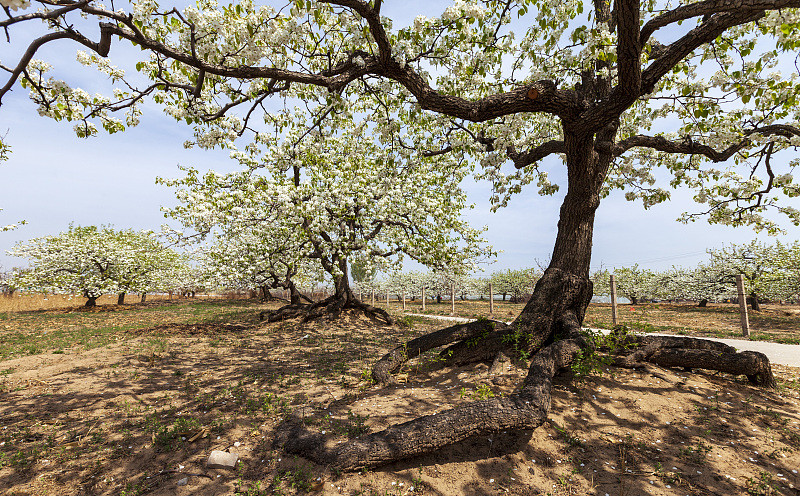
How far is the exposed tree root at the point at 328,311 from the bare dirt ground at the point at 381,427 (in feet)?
24.3

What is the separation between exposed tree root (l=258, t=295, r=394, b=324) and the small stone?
11003 mm

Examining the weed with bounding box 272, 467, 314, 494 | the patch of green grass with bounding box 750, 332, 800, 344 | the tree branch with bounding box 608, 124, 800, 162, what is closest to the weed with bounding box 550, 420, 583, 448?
the weed with bounding box 272, 467, 314, 494

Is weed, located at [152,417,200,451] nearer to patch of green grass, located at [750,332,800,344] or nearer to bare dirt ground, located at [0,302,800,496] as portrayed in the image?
bare dirt ground, located at [0,302,800,496]

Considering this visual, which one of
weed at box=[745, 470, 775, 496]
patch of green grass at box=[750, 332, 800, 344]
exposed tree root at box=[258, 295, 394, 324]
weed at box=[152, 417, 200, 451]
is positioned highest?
exposed tree root at box=[258, 295, 394, 324]

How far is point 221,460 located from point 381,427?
196 cm

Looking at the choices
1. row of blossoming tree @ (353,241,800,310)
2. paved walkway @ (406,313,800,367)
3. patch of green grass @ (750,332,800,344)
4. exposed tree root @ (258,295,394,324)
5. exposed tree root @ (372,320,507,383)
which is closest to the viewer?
exposed tree root @ (372,320,507,383)

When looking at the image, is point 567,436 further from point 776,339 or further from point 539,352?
point 776,339

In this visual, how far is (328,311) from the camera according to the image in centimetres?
1552

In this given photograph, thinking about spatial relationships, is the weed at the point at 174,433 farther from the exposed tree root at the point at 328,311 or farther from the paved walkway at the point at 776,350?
the exposed tree root at the point at 328,311

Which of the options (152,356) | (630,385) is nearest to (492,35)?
(630,385)

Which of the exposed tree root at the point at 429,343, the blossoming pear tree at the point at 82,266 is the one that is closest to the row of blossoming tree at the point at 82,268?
the blossoming pear tree at the point at 82,266

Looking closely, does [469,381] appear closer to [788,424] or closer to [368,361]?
[368,361]

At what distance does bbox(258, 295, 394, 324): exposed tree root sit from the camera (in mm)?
15344

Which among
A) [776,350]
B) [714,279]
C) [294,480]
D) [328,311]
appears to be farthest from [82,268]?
[714,279]
